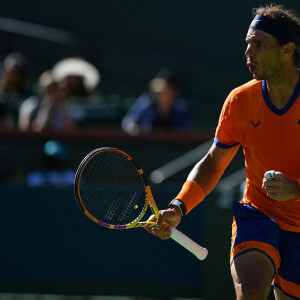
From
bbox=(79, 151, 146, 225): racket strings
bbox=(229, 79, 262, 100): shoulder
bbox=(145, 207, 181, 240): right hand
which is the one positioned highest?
bbox=(229, 79, 262, 100): shoulder

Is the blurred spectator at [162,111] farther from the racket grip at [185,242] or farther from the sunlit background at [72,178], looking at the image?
the racket grip at [185,242]

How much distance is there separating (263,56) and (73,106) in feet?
16.8

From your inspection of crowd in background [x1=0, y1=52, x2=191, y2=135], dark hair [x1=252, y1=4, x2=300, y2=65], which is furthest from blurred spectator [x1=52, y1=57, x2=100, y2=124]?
dark hair [x1=252, y1=4, x2=300, y2=65]

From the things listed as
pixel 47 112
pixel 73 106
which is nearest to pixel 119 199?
pixel 47 112

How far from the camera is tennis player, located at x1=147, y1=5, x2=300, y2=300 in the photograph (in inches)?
160

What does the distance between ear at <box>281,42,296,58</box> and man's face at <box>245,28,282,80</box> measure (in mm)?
32

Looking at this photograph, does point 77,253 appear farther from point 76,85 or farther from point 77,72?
point 77,72

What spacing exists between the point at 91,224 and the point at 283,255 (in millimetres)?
3046

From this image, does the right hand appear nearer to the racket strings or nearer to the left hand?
the racket strings

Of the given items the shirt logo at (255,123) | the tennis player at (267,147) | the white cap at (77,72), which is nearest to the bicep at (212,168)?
the tennis player at (267,147)

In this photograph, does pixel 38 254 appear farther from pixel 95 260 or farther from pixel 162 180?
pixel 162 180

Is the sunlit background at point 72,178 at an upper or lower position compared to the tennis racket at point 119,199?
lower

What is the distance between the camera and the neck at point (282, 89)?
13.6 ft

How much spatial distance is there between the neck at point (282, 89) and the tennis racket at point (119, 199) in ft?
2.62
